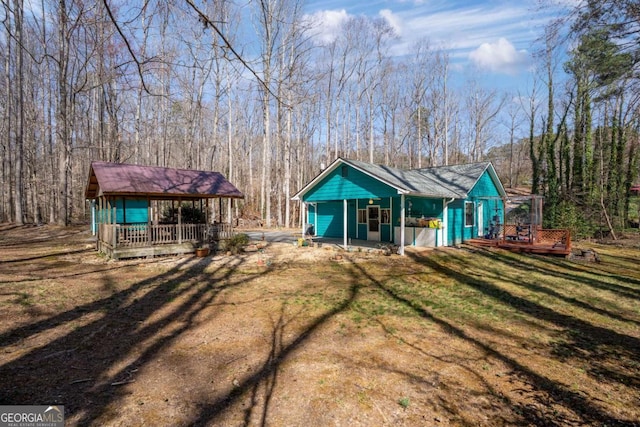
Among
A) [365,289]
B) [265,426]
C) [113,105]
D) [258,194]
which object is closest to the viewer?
[265,426]

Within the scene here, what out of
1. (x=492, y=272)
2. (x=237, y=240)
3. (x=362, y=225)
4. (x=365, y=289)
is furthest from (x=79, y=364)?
(x=362, y=225)

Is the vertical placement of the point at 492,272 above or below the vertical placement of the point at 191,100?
below

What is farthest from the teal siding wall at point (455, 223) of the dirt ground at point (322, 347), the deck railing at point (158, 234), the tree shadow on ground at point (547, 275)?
the deck railing at point (158, 234)

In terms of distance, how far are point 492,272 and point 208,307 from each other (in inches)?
350

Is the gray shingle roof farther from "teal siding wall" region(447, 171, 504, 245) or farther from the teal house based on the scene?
"teal siding wall" region(447, 171, 504, 245)

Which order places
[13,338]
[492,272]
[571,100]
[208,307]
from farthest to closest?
[571,100] → [492,272] → [208,307] → [13,338]

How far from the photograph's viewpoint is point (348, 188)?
14820 millimetres

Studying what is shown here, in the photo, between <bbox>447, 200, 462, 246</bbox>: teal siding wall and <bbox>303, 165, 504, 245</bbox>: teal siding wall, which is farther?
<bbox>447, 200, 462, 246</bbox>: teal siding wall

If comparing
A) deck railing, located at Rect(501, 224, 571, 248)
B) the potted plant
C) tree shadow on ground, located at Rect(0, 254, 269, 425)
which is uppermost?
deck railing, located at Rect(501, 224, 571, 248)

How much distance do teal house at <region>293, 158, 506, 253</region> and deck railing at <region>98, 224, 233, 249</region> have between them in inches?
202

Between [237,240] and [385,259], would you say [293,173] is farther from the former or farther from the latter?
[385,259]

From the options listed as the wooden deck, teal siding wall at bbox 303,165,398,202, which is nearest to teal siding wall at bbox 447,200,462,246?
the wooden deck

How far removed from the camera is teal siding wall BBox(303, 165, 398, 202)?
13.5m

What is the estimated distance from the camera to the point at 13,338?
16.6 feet
